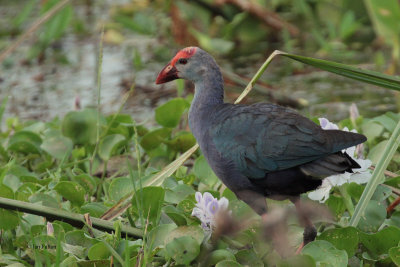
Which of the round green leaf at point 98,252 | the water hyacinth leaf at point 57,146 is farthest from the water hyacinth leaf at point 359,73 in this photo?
the water hyacinth leaf at point 57,146

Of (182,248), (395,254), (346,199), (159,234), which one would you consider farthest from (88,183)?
(395,254)

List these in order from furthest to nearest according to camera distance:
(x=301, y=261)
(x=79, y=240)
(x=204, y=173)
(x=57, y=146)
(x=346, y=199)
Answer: (x=57, y=146) → (x=204, y=173) → (x=346, y=199) → (x=79, y=240) → (x=301, y=261)

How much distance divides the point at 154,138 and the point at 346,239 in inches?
41.4

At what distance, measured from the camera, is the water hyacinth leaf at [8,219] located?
7.18 ft

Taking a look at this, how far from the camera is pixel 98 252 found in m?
1.99

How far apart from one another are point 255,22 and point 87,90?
4.68 ft

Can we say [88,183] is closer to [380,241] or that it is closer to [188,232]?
[188,232]

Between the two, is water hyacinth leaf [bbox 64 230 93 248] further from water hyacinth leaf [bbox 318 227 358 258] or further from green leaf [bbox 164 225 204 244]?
water hyacinth leaf [bbox 318 227 358 258]

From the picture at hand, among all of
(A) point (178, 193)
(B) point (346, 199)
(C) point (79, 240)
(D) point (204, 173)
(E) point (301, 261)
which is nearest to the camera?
(E) point (301, 261)

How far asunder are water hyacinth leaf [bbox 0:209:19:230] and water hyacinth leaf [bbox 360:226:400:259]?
39.9 inches

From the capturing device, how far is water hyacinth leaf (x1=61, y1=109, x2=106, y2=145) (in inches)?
118

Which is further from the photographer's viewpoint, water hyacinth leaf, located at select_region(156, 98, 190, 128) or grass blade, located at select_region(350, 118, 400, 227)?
water hyacinth leaf, located at select_region(156, 98, 190, 128)

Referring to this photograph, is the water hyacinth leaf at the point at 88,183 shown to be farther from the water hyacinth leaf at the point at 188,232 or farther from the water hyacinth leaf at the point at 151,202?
the water hyacinth leaf at the point at 188,232

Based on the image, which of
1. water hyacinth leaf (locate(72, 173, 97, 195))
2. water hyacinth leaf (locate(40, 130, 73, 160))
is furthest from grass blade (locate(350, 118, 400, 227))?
water hyacinth leaf (locate(40, 130, 73, 160))
